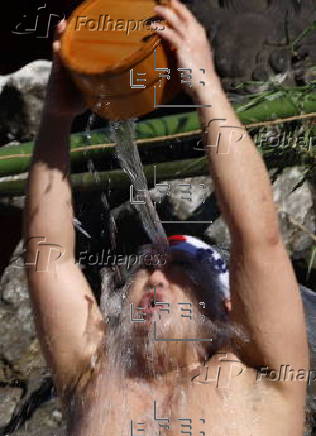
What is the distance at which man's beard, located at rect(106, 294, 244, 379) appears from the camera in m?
1.40

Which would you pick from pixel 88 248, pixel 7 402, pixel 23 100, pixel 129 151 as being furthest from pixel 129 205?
pixel 129 151

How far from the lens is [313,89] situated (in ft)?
7.03

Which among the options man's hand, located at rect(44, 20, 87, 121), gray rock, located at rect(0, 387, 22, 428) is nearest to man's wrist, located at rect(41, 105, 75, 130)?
man's hand, located at rect(44, 20, 87, 121)

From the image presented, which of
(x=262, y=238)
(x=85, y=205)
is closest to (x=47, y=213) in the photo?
(x=262, y=238)

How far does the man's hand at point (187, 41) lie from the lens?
3.94 feet

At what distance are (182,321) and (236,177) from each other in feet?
1.32

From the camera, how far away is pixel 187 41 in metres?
1.21

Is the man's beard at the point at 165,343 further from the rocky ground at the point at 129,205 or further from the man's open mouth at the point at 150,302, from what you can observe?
the rocky ground at the point at 129,205

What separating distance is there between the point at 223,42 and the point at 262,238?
260 cm

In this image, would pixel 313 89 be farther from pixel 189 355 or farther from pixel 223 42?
pixel 223 42

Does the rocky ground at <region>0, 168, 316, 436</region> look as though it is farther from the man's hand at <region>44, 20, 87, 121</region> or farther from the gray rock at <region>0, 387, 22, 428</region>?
the man's hand at <region>44, 20, 87, 121</region>

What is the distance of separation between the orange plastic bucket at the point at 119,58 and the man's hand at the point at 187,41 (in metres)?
0.02

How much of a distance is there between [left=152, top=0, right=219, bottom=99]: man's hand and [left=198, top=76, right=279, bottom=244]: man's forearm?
24 mm

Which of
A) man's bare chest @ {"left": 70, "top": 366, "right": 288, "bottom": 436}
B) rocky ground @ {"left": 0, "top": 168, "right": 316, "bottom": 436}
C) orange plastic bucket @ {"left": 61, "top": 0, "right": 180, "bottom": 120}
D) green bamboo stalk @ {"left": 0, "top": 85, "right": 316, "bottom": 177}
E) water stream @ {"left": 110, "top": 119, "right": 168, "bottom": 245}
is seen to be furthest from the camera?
rocky ground @ {"left": 0, "top": 168, "right": 316, "bottom": 436}
